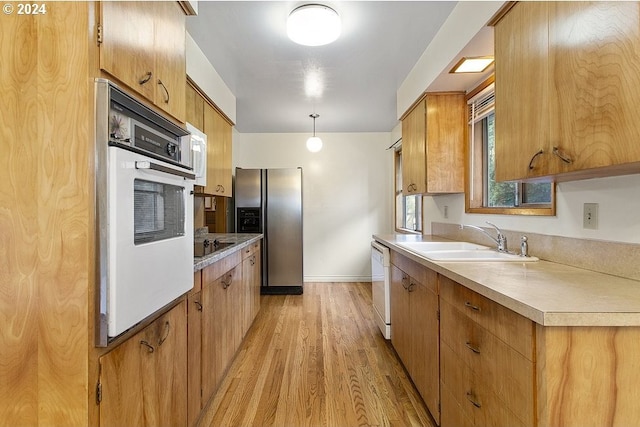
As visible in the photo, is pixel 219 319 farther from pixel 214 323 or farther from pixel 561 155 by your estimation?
pixel 561 155

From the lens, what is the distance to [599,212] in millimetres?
1349

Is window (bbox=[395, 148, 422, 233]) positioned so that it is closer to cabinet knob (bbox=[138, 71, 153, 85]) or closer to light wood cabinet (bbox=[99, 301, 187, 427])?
light wood cabinet (bbox=[99, 301, 187, 427])

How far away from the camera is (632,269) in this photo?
119 cm

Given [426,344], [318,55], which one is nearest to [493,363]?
[426,344]

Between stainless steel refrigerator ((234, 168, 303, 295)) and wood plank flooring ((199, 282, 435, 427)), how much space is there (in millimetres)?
1010

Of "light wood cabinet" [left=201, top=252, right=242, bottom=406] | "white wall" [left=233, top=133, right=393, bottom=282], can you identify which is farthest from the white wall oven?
"white wall" [left=233, top=133, right=393, bottom=282]

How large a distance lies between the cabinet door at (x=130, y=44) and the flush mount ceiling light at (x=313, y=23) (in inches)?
38.9

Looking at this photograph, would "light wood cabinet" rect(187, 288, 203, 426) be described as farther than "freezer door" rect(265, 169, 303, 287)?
No

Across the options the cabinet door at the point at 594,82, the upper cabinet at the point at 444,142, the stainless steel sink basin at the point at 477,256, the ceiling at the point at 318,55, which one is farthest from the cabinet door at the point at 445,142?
the cabinet door at the point at 594,82

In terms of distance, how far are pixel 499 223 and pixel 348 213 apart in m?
3.21

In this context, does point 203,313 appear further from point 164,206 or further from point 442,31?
point 442,31

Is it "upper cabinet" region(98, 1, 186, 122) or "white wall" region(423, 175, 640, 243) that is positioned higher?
"upper cabinet" region(98, 1, 186, 122)

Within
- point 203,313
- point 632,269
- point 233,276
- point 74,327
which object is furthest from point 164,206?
point 632,269

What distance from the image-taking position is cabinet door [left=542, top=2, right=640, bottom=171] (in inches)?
35.6
